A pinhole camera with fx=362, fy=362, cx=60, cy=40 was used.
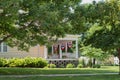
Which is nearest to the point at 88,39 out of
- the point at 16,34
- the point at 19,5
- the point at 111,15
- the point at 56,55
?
the point at 111,15

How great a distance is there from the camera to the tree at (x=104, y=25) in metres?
21.4

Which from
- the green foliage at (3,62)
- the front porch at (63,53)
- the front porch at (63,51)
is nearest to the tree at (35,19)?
the green foliage at (3,62)

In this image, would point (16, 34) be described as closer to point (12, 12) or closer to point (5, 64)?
point (12, 12)

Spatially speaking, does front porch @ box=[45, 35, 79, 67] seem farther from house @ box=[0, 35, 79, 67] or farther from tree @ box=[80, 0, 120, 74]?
tree @ box=[80, 0, 120, 74]

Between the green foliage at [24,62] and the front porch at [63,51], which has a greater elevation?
the front porch at [63,51]

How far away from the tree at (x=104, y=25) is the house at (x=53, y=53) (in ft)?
39.0

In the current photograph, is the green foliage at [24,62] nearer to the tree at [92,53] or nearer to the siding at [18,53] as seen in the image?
the siding at [18,53]

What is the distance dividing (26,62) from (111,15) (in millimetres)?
12664

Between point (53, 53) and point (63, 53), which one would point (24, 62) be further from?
point (63, 53)

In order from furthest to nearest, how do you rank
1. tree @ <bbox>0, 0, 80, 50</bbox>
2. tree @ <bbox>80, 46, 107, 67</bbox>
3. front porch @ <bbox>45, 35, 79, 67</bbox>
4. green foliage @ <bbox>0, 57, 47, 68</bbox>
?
1. tree @ <bbox>80, 46, 107, 67</bbox>
2. front porch @ <bbox>45, 35, 79, 67</bbox>
3. green foliage @ <bbox>0, 57, 47, 68</bbox>
4. tree @ <bbox>0, 0, 80, 50</bbox>

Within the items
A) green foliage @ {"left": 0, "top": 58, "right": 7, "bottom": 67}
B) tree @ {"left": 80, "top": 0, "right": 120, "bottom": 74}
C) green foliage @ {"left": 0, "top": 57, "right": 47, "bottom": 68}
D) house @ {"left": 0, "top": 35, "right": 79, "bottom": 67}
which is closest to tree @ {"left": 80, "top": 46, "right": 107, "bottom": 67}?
house @ {"left": 0, "top": 35, "right": 79, "bottom": 67}

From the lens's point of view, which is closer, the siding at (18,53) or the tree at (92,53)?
the siding at (18,53)

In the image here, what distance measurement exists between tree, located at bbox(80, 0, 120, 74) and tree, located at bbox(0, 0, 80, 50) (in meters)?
1.36

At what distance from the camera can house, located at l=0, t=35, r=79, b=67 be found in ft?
119
